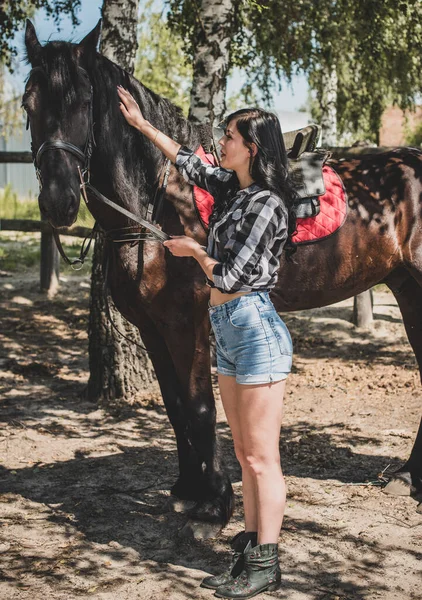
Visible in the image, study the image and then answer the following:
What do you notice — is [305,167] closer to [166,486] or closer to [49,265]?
[166,486]

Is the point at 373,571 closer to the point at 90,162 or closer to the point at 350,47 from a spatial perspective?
the point at 90,162

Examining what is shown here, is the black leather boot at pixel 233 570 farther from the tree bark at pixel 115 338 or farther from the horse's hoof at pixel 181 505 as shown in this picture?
the tree bark at pixel 115 338

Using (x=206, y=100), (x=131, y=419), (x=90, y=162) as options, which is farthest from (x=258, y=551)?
(x=206, y=100)

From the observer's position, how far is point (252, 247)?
2.58 m

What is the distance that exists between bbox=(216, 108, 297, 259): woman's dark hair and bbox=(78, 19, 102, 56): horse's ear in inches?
36.2

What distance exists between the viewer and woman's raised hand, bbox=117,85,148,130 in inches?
126

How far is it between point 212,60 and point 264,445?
4257 mm

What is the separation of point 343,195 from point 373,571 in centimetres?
191

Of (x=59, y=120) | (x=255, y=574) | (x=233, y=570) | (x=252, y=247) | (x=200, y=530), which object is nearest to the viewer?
(x=252, y=247)

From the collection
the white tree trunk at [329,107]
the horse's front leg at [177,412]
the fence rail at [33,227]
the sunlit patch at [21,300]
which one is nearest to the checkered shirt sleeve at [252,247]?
the horse's front leg at [177,412]

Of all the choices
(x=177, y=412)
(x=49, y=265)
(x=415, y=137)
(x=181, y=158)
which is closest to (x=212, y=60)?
(x=181, y=158)

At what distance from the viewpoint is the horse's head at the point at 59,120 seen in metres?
3.02

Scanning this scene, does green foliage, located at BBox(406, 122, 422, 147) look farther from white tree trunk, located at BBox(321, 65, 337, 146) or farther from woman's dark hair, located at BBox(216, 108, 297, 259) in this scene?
woman's dark hair, located at BBox(216, 108, 297, 259)

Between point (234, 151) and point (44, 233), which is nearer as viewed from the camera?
point (234, 151)
